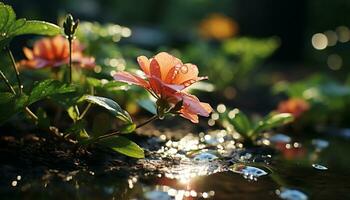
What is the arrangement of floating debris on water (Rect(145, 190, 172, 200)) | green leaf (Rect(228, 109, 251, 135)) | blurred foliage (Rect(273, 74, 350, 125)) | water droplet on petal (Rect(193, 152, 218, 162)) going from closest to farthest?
floating debris on water (Rect(145, 190, 172, 200))
water droplet on petal (Rect(193, 152, 218, 162))
green leaf (Rect(228, 109, 251, 135))
blurred foliage (Rect(273, 74, 350, 125))

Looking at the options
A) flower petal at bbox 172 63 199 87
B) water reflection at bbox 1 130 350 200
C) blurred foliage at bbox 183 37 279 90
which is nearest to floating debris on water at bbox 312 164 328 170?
water reflection at bbox 1 130 350 200

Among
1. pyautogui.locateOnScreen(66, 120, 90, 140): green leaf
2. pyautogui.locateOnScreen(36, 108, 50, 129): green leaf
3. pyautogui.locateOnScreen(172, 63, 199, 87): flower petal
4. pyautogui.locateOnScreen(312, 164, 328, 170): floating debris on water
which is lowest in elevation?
pyautogui.locateOnScreen(66, 120, 90, 140): green leaf

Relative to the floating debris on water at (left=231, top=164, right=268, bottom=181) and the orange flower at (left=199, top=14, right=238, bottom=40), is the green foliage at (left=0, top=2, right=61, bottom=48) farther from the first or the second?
the orange flower at (left=199, top=14, right=238, bottom=40)

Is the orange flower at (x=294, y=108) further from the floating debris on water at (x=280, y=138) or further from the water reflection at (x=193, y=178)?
the water reflection at (x=193, y=178)

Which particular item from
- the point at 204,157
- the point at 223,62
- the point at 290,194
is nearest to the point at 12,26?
the point at 204,157

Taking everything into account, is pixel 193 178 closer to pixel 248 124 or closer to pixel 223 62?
pixel 248 124

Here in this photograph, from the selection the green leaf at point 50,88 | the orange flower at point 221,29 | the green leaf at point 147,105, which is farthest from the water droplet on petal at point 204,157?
the orange flower at point 221,29
